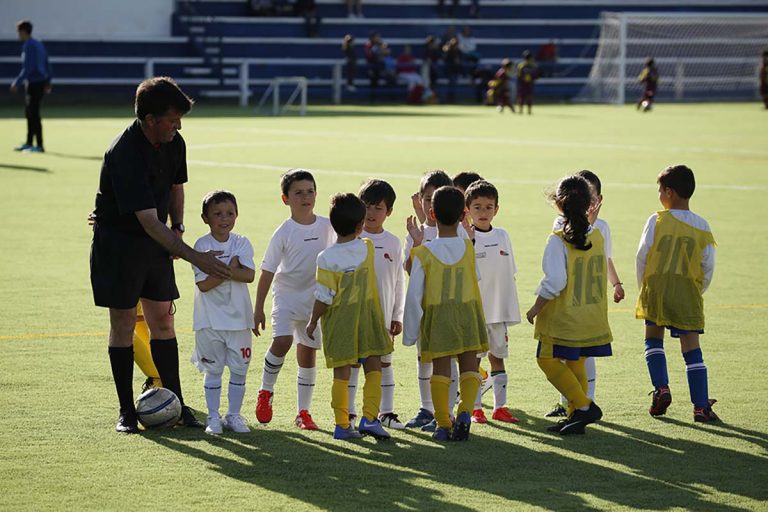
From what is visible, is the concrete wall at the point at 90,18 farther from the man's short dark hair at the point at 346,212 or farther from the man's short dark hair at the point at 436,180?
the man's short dark hair at the point at 346,212

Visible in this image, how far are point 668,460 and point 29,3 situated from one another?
4155cm

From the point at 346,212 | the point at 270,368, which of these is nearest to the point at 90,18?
the point at 270,368

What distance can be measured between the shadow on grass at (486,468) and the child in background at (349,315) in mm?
191

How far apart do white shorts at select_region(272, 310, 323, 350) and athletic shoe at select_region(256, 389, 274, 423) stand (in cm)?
32

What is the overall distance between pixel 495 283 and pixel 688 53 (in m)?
46.3

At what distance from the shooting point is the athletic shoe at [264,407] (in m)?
7.17

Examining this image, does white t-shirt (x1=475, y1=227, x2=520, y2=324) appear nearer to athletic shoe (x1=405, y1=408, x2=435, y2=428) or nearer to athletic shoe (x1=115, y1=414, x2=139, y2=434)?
athletic shoe (x1=405, y1=408, x2=435, y2=428)

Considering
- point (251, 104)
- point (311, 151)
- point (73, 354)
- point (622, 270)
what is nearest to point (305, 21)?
point (251, 104)

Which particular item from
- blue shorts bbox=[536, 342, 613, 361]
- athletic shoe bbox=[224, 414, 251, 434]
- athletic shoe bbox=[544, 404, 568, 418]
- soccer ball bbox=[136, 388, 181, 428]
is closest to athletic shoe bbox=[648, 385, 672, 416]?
athletic shoe bbox=[544, 404, 568, 418]

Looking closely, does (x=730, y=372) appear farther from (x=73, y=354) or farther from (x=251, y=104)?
(x=251, y=104)

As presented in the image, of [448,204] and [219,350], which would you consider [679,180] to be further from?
[219,350]

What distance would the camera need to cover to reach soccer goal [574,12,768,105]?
48531 mm

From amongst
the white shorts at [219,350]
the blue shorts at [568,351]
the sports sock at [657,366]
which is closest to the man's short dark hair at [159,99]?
the white shorts at [219,350]

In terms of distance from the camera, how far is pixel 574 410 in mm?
6914
